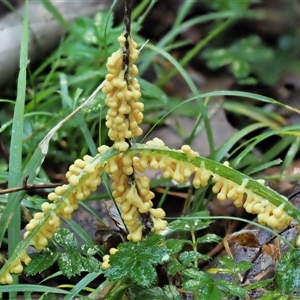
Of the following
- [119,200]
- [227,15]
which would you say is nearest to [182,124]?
[227,15]

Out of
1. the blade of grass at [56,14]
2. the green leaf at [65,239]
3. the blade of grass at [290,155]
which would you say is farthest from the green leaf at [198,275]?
the blade of grass at [56,14]

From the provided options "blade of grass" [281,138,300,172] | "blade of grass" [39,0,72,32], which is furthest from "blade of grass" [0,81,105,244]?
"blade of grass" [39,0,72,32]

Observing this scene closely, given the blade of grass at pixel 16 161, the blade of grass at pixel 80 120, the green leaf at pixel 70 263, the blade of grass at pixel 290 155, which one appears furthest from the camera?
the blade of grass at pixel 290 155

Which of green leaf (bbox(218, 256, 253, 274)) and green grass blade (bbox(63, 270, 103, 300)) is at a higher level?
green leaf (bbox(218, 256, 253, 274))

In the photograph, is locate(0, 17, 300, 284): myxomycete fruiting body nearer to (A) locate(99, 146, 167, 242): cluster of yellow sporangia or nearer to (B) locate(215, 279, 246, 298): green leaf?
(A) locate(99, 146, 167, 242): cluster of yellow sporangia

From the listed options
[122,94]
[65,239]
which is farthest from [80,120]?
[122,94]

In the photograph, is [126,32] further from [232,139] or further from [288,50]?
[288,50]

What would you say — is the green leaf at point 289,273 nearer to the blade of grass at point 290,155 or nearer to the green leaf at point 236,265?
the green leaf at point 236,265
